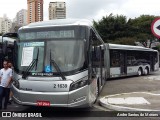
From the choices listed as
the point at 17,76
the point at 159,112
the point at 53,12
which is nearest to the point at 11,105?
the point at 17,76

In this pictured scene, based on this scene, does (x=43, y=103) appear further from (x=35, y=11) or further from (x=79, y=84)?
(x=35, y=11)

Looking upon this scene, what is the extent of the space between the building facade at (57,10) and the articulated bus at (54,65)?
37.9 meters

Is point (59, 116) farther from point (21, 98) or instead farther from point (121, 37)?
point (121, 37)

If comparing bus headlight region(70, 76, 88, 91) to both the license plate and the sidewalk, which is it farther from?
the sidewalk

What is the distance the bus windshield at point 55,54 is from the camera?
9656 mm

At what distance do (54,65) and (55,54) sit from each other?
0.35 meters

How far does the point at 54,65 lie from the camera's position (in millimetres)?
9641

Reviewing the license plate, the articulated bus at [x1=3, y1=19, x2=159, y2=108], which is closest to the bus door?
the articulated bus at [x1=3, y1=19, x2=159, y2=108]

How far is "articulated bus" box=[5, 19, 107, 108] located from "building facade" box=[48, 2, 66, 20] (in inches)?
1492

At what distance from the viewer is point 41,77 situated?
31.5 feet

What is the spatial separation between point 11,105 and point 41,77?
3.13 meters

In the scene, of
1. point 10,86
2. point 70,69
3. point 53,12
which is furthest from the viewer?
point 53,12

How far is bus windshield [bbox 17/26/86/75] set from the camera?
9656mm

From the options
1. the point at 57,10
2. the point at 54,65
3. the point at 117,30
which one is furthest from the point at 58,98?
the point at 117,30
